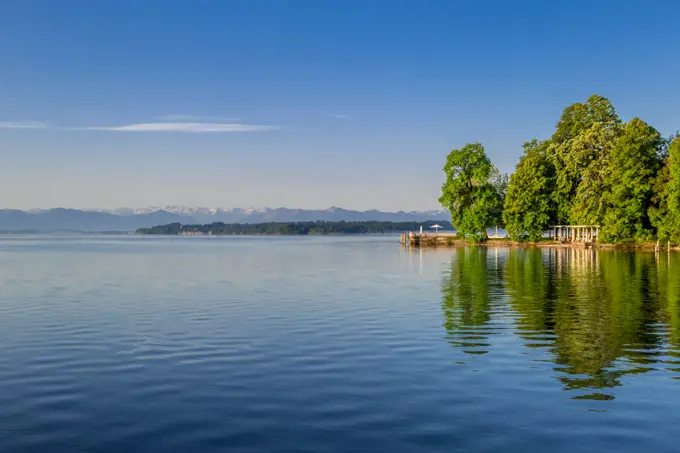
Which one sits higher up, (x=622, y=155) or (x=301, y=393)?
(x=622, y=155)

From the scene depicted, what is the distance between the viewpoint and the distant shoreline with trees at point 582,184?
90875 mm

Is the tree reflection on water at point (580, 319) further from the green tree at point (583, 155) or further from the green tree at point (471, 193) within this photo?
the green tree at point (471, 193)

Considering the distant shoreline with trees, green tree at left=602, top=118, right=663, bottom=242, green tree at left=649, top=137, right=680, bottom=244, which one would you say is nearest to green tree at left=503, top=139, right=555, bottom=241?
the distant shoreline with trees

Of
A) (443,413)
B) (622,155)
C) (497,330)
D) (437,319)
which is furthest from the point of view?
(622,155)

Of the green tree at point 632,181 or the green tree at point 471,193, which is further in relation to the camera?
the green tree at point 471,193

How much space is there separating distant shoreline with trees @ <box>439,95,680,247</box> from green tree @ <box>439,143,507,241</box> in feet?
0.61

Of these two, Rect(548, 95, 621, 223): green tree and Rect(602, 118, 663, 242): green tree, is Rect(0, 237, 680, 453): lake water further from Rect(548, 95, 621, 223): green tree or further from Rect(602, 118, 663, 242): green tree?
Rect(548, 95, 621, 223): green tree

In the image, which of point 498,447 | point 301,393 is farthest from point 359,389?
point 498,447

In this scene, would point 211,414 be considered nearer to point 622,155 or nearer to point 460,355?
point 460,355

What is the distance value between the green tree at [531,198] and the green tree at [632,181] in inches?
676

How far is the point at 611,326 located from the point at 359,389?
1353 centimetres

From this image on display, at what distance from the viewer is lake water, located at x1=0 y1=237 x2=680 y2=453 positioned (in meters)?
12.3

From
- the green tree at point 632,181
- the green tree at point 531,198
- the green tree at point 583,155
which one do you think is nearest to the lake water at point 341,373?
the green tree at point 632,181

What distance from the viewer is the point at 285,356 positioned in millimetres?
19781
